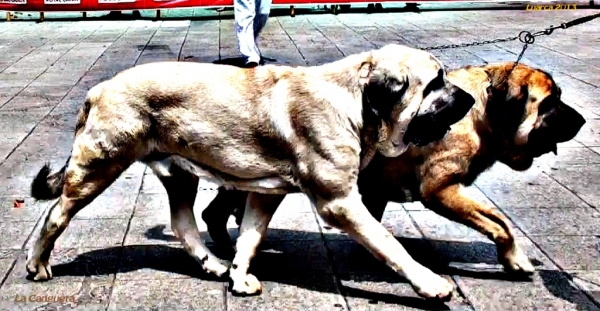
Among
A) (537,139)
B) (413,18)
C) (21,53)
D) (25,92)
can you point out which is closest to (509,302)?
(537,139)

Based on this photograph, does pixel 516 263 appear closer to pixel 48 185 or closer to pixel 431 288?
pixel 431 288

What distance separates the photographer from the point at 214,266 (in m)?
5.05

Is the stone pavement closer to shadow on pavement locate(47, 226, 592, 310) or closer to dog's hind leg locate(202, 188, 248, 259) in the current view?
shadow on pavement locate(47, 226, 592, 310)

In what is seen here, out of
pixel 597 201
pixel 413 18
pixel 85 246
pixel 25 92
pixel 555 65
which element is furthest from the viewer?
pixel 413 18

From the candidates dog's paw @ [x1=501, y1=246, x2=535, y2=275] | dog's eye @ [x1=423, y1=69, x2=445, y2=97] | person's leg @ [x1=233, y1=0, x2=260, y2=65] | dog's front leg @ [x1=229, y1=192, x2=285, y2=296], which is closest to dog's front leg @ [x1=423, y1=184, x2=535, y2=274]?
dog's paw @ [x1=501, y1=246, x2=535, y2=275]

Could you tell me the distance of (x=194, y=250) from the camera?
5133 mm

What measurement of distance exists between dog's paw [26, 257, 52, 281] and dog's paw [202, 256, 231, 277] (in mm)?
845

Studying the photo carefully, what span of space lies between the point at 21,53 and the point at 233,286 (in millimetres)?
10369

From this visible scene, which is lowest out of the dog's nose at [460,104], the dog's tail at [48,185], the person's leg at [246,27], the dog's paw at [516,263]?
the person's leg at [246,27]

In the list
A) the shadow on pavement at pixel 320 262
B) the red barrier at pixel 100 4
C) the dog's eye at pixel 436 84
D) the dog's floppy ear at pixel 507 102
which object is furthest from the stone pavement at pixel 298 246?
the red barrier at pixel 100 4

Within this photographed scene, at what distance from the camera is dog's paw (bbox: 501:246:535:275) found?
500 cm

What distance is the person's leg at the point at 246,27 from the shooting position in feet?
38.8

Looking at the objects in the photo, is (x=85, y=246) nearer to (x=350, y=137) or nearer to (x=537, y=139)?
(x=350, y=137)

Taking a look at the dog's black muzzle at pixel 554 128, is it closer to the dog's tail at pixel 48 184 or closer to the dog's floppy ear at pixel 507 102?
the dog's floppy ear at pixel 507 102
